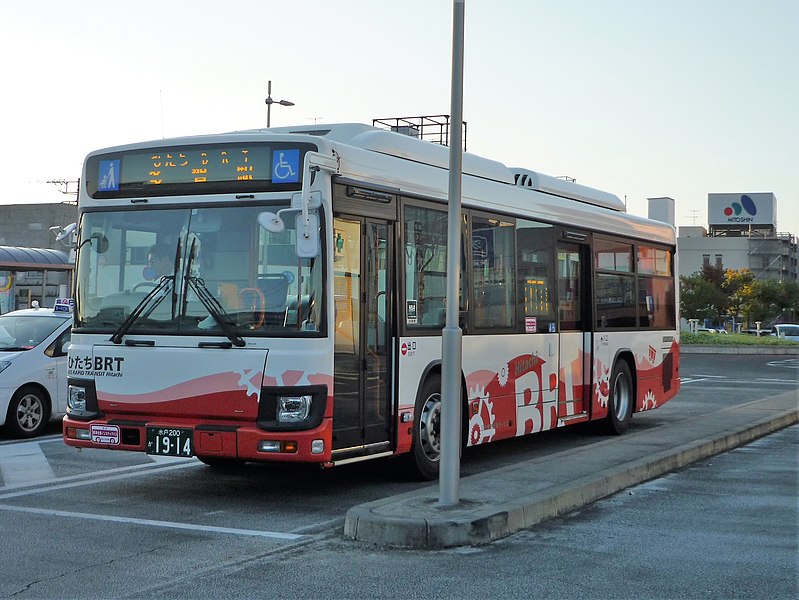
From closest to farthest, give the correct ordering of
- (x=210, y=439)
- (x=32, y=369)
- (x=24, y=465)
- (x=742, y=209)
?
(x=210, y=439), (x=24, y=465), (x=32, y=369), (x=742, y=209)

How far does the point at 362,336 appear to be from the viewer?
1003cm

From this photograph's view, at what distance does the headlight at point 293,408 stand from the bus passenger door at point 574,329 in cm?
543

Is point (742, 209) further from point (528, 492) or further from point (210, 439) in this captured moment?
point (210, 439)

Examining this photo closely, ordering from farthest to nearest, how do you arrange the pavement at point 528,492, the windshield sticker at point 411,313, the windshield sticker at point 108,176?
1. the windshield sticker at point 411,313
2. the windshield sticker at point 108,176
3. the pavement at point 528,492

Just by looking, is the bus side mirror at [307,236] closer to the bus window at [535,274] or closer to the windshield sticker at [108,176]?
the windshield sticker at [108,176]

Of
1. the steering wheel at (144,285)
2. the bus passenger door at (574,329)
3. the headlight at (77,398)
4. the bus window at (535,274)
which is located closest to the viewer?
the steering wheel at (144,285)

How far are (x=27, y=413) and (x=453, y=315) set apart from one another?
26.3 feet

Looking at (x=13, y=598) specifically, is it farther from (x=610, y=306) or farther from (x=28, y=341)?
(x=610, y=306)

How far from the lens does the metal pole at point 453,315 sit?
8578mm

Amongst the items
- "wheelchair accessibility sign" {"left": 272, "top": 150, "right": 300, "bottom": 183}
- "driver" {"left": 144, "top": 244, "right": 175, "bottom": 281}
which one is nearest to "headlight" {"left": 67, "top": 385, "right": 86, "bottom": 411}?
"driver" {"left": 144, "top": 244, "right": 175, "bottom": 281}

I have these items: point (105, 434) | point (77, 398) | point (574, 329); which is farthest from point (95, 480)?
point (574, 329)

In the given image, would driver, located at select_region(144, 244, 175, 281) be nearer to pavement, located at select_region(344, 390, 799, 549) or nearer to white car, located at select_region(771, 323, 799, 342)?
pavement, located at select_region(344, 390, 799, 549)

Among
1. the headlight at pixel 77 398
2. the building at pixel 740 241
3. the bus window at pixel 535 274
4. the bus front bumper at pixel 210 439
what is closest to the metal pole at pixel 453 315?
the bus front bumper at pixel 210 439

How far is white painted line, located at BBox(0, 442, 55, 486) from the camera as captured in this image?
438 inches
